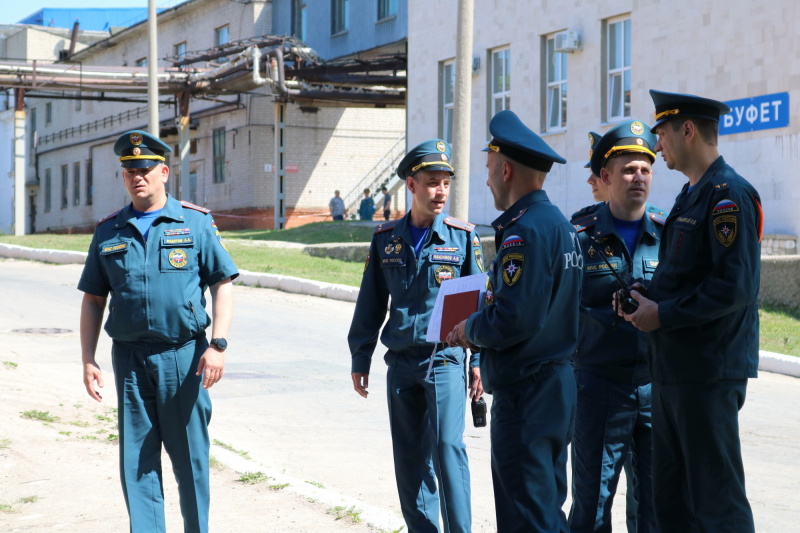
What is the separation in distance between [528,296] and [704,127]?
44.9 inches

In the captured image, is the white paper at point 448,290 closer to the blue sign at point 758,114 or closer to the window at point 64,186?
the blue sign at point 758,114

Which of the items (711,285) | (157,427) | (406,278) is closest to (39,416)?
(157,427)

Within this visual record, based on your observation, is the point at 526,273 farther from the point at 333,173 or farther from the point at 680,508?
the point at 333,173

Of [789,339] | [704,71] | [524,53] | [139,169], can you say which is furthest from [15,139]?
[139,169]

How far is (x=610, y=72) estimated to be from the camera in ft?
71.8

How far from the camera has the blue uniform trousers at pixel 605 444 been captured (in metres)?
4.93

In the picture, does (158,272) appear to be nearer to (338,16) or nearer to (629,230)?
(629,230)

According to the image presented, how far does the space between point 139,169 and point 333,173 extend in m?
33.8

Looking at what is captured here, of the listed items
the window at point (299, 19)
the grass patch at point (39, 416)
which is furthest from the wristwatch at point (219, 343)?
the window at point (299, 19)

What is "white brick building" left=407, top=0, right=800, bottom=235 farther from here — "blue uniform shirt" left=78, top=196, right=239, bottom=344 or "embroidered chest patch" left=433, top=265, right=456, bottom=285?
"blue uniform shirt" left=78, top=196, right=239, bottom=344

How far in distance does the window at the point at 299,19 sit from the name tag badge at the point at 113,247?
33.9 metres

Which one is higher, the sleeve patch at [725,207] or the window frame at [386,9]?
the window frame at [386,9]

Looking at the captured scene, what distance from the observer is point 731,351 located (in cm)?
417

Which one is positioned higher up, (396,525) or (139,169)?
(139,169)
